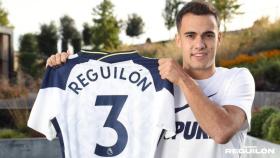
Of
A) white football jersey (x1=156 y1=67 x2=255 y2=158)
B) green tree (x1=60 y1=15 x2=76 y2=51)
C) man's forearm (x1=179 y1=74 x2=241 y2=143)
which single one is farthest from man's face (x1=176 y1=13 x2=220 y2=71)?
green tree (x1=60 y1=15 x2=76 y2=51)

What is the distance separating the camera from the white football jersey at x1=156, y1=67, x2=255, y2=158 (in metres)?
3.26

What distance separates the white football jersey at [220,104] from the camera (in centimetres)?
326

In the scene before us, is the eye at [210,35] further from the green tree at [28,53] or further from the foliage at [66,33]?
the foliage at [66,33]

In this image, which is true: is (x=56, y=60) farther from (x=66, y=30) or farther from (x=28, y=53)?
(x=66, y=30)

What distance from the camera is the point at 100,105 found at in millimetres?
3682

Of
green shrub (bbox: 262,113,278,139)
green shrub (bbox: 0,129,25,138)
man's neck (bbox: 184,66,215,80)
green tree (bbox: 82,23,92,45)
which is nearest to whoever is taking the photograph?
man's neck (bbox: 184,66,215,80)

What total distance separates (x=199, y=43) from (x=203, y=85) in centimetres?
30

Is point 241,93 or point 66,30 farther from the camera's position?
point 66,30

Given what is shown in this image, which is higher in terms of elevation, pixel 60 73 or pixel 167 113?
pixel 60 73

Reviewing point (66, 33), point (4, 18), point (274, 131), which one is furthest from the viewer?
point (66, 33)

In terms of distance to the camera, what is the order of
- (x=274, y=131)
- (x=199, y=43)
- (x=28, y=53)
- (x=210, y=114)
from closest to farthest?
(x=210, y=114)
(x=199, y=43)
(x=274, y=131)
(x=28, y=53)

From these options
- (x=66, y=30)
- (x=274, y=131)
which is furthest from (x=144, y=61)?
(x=66, y=30)

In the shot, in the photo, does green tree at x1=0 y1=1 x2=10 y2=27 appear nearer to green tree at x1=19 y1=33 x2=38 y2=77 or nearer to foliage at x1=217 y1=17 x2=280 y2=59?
green tree at x1=19 y1=33 x2=38 y2=77

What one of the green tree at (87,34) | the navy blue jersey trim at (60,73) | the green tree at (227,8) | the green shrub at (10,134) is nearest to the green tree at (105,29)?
the green tree at (87,34)
